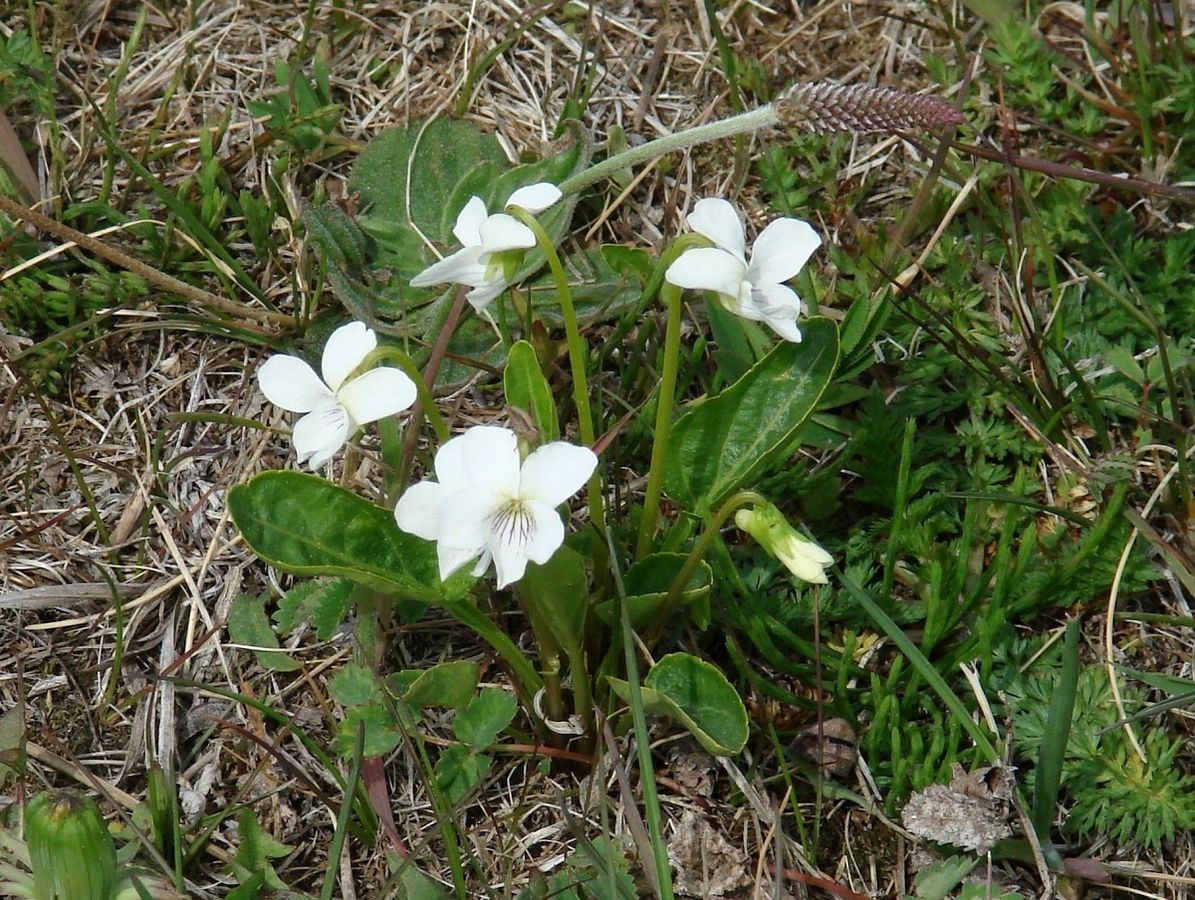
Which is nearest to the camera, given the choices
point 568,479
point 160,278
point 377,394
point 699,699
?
point 568,479

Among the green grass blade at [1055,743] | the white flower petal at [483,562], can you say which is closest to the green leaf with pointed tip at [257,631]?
the white flower petal at [483,562]

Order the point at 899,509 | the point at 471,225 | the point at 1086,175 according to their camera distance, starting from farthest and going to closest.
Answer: the point at 1086,175 < the point at 899,509 < the point at 471,225

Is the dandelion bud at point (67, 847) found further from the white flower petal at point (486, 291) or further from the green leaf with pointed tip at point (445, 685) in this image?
the white flower petal at point (486, 291)

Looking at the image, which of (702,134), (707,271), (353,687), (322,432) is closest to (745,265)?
(707,271)

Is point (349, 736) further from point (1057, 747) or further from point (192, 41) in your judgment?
point (192, 41)

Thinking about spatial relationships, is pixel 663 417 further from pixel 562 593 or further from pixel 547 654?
pixel 547 654

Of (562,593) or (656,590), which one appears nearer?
(562,593)

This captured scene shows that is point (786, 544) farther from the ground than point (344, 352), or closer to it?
closer to it
